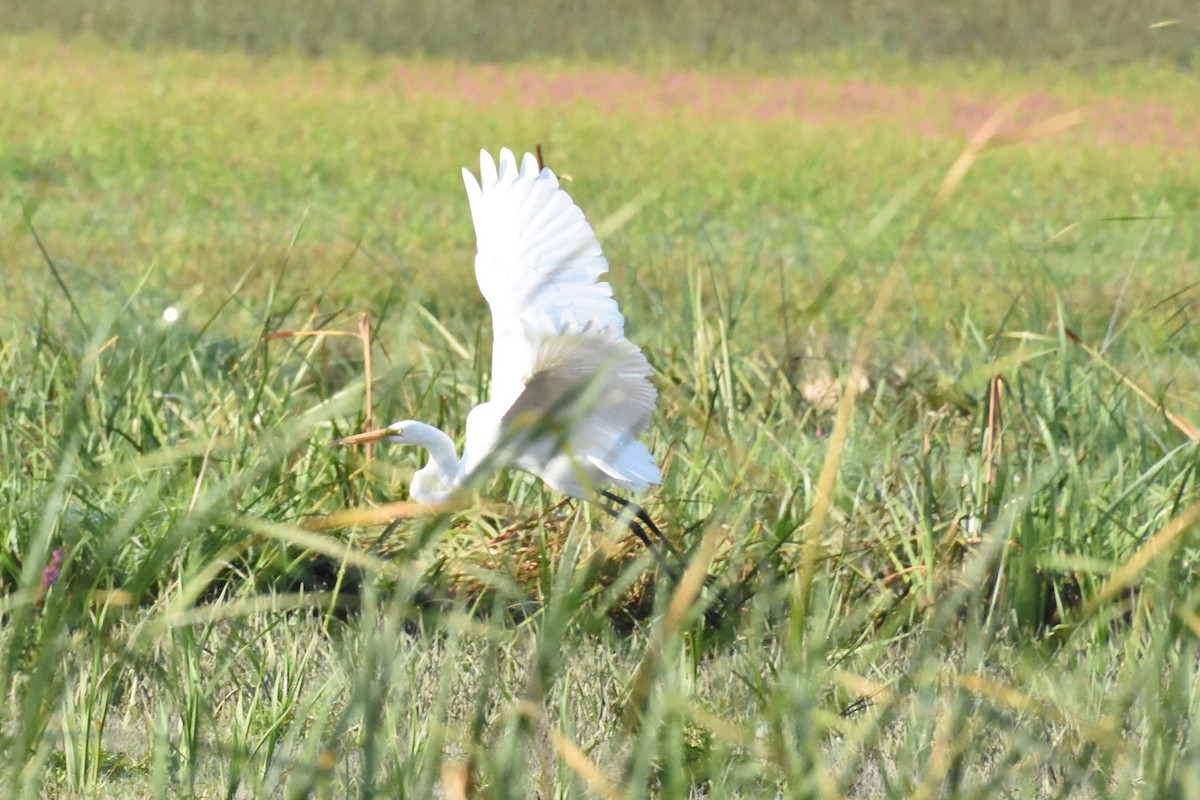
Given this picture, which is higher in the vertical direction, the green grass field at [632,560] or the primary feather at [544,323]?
the primary feather at [544,323]

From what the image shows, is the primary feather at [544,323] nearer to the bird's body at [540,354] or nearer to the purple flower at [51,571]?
the bird's body at [540,354]

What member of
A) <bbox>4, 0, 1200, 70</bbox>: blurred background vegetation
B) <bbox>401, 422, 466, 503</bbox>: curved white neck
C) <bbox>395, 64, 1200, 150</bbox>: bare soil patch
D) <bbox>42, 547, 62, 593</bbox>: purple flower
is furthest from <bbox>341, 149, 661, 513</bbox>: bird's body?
<bbox>4, 0, 1200, 70</bbox>: blurred background vegetation

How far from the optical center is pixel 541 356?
2.16 m

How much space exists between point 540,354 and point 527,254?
389mm

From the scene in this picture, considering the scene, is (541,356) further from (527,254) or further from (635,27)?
(635,27)

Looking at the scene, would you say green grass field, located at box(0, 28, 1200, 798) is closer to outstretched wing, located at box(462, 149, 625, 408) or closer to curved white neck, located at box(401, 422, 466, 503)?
curved white neck, located at box(401, 422, 466, 503)

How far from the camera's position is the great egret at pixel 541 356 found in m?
2.22

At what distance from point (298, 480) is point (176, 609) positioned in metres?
1.30

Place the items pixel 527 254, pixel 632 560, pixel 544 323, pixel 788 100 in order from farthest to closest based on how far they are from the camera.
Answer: pixel 788 100, pixel 632 560, pixel 527 254, pixel 544 323

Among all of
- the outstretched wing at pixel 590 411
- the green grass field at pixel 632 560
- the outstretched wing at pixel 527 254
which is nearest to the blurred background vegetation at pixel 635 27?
the green grass field at pixel 632 560

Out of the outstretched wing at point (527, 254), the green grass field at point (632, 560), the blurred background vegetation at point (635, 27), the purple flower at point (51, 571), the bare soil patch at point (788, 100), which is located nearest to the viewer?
the green grass field at point (632, 560)

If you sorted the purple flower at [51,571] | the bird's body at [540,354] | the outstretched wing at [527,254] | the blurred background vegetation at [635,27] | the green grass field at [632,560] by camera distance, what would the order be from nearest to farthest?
the green grass field at [632,560]
the bird's body at [540,354]
the purple flower at [51,571]
the outstretched wing at [527,254]
the blurred background vegetation at [635,27]

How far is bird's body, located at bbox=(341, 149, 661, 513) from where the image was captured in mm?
2217

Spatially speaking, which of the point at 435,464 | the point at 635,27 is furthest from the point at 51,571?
the point at 635,27
